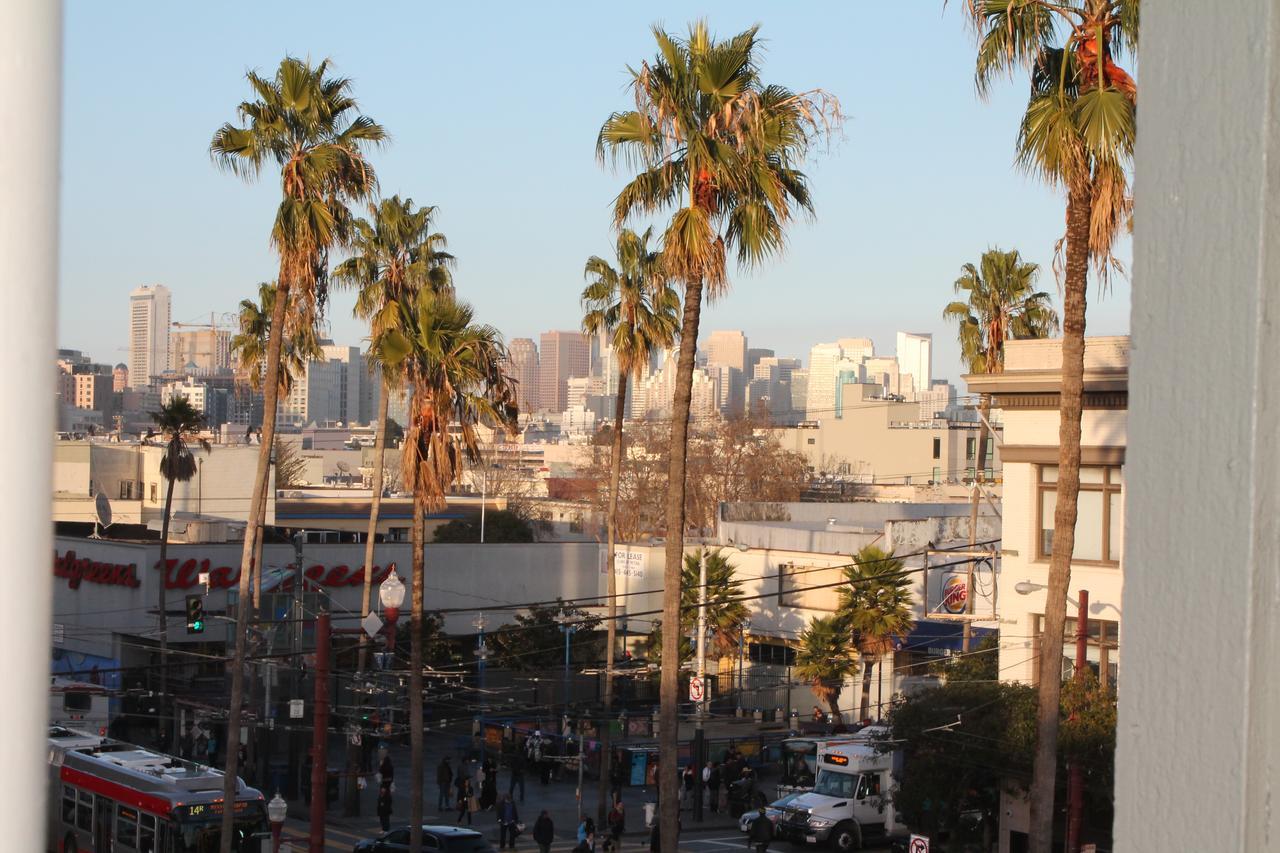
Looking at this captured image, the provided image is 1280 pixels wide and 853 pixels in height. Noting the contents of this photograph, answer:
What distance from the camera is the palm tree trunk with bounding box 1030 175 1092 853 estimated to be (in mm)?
16500

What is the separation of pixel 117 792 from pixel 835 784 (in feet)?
53.4

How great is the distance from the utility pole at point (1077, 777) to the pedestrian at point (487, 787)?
58.4ft

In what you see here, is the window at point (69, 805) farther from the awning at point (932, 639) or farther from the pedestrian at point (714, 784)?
the awning at point (932, 639)

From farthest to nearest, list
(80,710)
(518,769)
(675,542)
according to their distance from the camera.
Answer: (518,769), (80,710), (675,542)

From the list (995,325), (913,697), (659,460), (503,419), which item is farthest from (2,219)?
(659,460)

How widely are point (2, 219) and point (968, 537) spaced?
50806 mm

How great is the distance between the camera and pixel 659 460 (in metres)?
94.4

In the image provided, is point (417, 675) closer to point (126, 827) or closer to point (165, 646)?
point (126, 827)

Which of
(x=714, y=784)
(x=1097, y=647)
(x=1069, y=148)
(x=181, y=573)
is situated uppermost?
(x=1069, y=148)

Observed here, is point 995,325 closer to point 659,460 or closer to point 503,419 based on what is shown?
point 503,419

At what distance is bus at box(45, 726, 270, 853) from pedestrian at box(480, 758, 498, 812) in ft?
35.5

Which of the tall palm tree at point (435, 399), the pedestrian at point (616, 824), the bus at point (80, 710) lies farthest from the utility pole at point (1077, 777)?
the bus at point (80, 710)

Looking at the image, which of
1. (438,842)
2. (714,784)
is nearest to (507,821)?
(438,842)

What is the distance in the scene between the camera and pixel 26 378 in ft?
4.98
